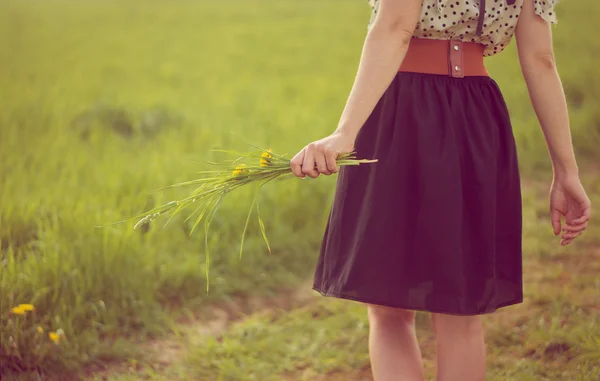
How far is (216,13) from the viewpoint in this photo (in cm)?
1158

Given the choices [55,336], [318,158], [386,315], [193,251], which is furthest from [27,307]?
[318,158]

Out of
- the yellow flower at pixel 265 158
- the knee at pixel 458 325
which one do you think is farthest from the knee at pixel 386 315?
the yellow flower at pixel 265 158

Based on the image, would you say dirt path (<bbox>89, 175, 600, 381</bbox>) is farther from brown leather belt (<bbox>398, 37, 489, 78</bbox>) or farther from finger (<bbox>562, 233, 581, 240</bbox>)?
brown leather belt (<bbox>398, 37, 489, 78</bbox>)

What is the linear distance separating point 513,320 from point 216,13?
917 centimetres

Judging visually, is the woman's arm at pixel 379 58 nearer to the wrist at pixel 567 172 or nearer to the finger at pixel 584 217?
the wrist at pixel 567 172

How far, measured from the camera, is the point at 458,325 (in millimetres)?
1967

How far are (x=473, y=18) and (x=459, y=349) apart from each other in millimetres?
797

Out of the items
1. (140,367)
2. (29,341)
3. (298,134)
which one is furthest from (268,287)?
(298,134)

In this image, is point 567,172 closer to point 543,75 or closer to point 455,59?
point 543,75

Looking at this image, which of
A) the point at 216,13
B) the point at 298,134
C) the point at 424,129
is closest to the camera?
the point at 424,129

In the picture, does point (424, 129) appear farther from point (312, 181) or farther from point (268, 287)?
point (312, 181)

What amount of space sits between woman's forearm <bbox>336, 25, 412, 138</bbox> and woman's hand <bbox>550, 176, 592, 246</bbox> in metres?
0.60

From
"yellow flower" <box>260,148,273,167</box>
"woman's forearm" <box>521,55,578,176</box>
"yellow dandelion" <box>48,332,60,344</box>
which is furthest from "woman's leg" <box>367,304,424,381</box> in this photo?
"yellow dandelion" <box>48,332,60,344</box>

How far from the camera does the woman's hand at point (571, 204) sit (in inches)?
81.3
